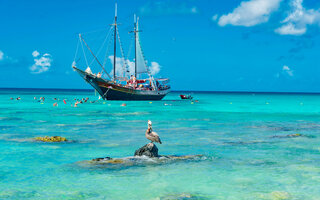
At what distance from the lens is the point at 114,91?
72.9 m

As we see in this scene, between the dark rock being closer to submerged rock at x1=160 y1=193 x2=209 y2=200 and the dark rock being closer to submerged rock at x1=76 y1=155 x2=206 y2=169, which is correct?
submerged rock at x1=76 y1=155 x2=206 y2=169

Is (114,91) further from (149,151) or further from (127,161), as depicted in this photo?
(127,161)

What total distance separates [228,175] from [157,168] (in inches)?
103

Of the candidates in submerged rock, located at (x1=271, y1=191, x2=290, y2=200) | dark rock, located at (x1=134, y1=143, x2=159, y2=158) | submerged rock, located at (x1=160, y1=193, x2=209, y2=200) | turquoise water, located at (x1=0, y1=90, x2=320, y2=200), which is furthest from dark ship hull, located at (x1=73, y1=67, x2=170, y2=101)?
submerged rock, located at (x1=271, y1=191, x2=290, y2=200)

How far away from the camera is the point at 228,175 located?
44.0 ft

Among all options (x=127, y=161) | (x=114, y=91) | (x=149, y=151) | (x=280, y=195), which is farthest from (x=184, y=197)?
(x=114, y=91)

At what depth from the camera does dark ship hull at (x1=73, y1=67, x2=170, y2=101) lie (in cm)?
7031

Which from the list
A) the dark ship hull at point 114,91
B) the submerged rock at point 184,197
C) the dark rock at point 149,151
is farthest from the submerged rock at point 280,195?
the dark ship hull at point 114,91

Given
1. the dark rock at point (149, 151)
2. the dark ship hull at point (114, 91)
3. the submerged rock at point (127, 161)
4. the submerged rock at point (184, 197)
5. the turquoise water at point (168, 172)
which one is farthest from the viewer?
the dark ship hull at point (114, 91)

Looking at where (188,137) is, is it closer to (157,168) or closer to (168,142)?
(168,142)

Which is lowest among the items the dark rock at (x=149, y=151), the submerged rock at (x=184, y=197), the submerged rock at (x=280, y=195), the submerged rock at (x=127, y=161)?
the submerged rock at (x=184, y=197)

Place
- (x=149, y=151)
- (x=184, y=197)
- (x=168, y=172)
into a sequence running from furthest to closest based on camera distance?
(x=149, y=151), (x=168, y=172), (x=184, y=197)

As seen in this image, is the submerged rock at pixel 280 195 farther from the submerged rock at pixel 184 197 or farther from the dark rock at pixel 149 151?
the dark rock at pixel 149 151

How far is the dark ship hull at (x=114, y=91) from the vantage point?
231 feet
